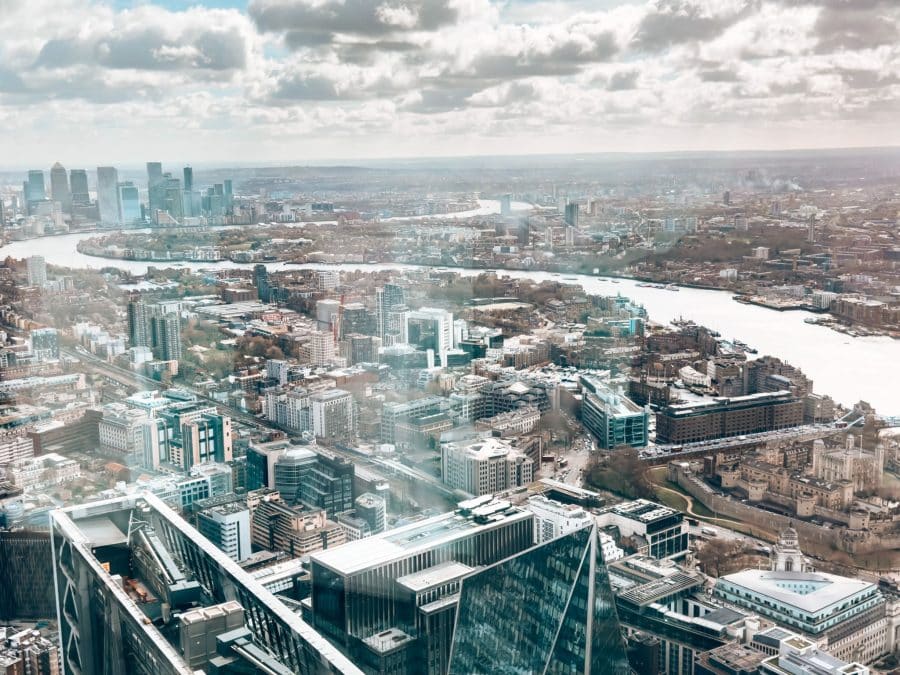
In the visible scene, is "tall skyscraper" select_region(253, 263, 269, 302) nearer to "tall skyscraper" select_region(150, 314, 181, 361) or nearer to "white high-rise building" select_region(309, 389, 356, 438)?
"tall skyscraper" select_region(150, 314, 181, 361)

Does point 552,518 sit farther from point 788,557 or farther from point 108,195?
point 108,195

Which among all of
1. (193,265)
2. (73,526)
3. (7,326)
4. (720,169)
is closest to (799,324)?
(720,169)

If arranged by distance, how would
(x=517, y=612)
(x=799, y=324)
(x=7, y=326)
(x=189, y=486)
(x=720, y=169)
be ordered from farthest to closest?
(x=720, y=169) → (x=799, y=324) → (x=7, y=326) → (x=189, y=486) → (x=517, y=612)

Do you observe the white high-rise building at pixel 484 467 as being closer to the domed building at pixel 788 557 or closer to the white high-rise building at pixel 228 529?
the white high-rise building at pixel 228 529

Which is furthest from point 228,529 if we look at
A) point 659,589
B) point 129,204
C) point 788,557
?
point 129,204

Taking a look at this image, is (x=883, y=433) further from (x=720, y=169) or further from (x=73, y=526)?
(x=720, y=169)
